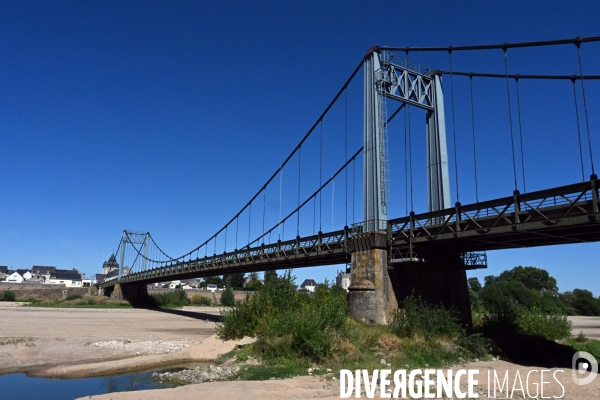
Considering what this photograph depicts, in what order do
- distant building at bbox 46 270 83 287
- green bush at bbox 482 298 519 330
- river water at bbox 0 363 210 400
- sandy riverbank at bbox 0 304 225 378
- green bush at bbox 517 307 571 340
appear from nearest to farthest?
river water at bbox 0 363 210 400 → sandy riverbank at bbox 0 304 225 378 → green bush at bbox 482 298 519 330 → green bush at bbox 517 307 571 340 → distant building at bbox 46 270 83 287

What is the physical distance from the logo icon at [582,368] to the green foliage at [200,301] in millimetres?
77520

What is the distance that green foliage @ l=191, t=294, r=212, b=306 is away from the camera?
293 feet

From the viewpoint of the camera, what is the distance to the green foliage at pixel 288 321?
17.3 meters

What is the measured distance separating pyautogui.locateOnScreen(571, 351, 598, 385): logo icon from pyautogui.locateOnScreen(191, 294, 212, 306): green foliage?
77.5m

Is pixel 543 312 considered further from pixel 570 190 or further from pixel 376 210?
pixel 570 190

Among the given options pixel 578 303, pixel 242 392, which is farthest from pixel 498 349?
pixel 578 303

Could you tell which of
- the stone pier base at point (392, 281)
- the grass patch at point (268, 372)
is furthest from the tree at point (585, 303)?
the grass patch at point (268, 372)

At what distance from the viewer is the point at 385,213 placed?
23.1m

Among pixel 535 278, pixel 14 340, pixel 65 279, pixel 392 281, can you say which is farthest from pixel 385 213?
pixel 65 279

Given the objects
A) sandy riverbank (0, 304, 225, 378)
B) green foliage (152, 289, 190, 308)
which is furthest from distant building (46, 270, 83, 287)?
sandy riverbank (0, 304, 225, 378)

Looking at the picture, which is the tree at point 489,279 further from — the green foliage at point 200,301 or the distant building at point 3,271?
the distant building at point 3,271

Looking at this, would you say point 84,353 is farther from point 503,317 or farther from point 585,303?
point 585,303

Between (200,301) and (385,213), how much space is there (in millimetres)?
74110

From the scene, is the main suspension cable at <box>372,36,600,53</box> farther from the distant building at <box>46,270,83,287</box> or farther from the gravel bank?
the distant building at <box>46,270,83,287</box>
